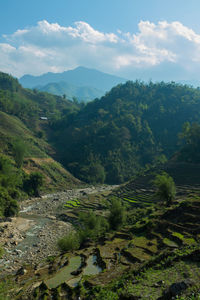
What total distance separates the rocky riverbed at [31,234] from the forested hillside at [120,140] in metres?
54.9

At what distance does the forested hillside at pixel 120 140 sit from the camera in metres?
138

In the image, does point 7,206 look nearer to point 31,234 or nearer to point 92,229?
point 31,234

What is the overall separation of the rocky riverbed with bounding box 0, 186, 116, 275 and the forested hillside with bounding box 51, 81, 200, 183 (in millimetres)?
54865

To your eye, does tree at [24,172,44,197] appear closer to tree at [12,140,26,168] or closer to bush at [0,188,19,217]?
tree at [12,140,26,168]

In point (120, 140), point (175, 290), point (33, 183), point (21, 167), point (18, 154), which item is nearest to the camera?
point (175, 290)

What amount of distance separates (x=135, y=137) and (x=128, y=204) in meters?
101

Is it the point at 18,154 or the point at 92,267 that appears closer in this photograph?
the point at 92,267

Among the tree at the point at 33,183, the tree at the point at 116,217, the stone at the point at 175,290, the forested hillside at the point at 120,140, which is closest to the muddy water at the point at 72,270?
the stone at the point at 175,290

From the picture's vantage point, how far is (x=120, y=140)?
158500 millimetres

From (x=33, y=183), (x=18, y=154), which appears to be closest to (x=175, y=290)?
(x=33, y=183)

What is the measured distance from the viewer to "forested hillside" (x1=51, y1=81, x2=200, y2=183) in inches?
5433

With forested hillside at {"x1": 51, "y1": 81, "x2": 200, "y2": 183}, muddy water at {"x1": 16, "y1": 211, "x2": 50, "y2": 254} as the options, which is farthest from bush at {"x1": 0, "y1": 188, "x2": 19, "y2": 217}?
forested hillside at {"x1": 51, "y1": 81, "x2": 200, "y2": 183}

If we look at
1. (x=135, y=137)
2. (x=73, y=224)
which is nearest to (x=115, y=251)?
(x=73, y=224)

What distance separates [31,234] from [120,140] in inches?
4411
